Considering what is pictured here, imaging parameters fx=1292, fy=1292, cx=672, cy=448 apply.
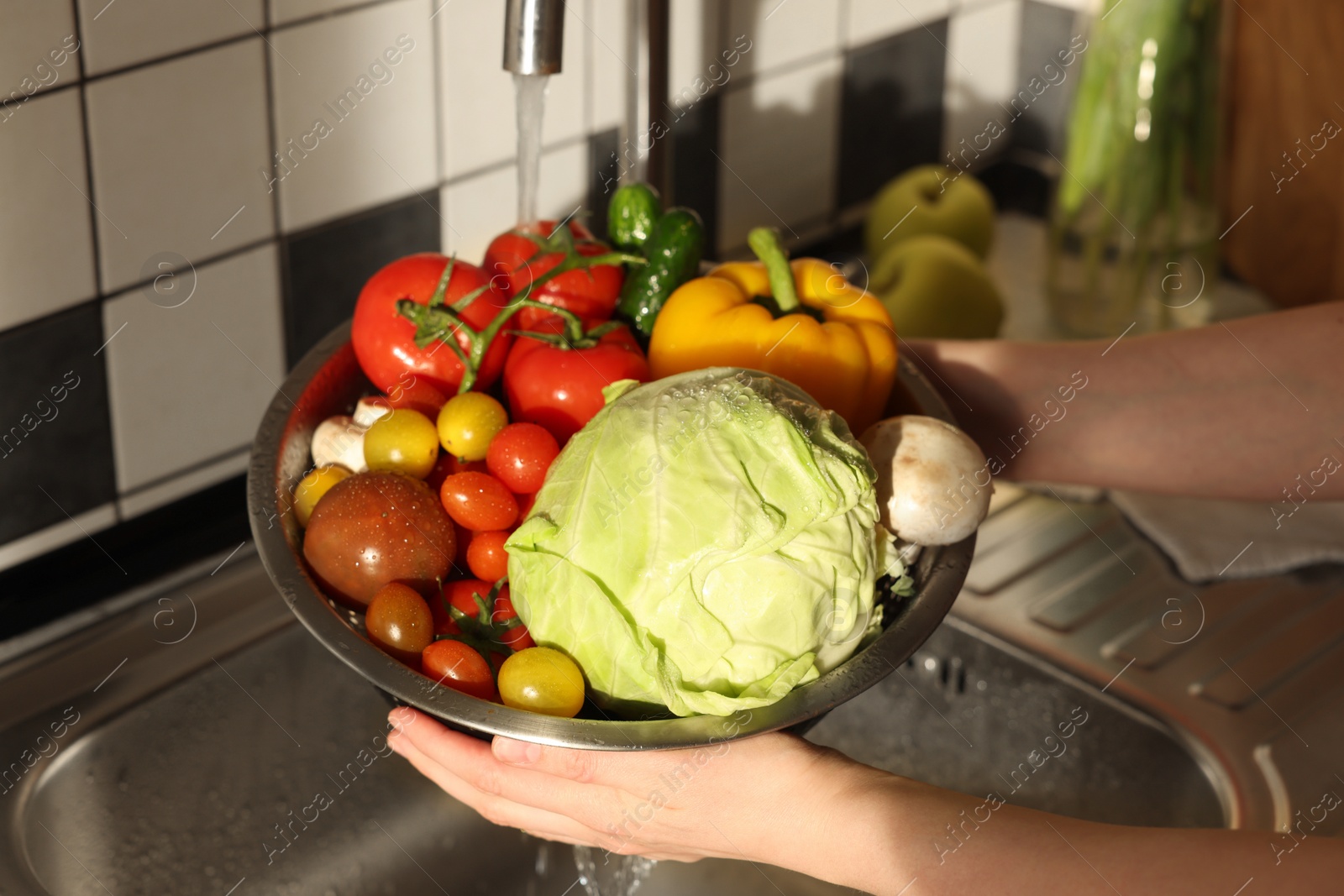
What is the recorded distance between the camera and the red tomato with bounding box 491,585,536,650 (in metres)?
0.76

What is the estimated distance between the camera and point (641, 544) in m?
0.68

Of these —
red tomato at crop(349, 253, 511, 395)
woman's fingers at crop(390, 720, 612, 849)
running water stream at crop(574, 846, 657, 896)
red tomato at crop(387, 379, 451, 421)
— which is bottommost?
running water stream at crop(574, 846, 657, 896)

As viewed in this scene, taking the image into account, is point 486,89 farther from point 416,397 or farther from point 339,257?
point 416,397

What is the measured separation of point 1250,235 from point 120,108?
1.24 metres

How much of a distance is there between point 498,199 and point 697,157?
0.24 metres

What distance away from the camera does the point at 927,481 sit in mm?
778

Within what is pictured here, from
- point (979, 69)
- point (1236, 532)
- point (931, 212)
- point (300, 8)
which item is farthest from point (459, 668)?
point (979, 69)

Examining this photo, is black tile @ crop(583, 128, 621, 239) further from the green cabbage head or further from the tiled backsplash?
the green cabbage head

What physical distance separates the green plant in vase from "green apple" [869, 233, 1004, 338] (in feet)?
0.48

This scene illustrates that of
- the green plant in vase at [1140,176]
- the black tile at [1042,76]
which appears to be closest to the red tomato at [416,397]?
the green plant in vase at [1140,176]

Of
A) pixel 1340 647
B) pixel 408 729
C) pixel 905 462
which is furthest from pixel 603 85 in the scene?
pixel 1340 647

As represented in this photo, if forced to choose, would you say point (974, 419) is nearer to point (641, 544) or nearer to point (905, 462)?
point (905, 462)

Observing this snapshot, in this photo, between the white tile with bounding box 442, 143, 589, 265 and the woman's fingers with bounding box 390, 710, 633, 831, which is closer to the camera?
the woman's fingers with bounding box 390, 710, 633, 831

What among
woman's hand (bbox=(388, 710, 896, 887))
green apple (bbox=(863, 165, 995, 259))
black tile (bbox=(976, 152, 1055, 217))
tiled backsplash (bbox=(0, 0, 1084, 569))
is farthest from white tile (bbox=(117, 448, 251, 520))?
black tile (bbox=(976, 152, 1055, 217))
